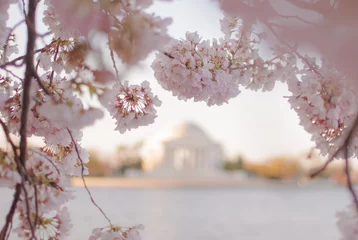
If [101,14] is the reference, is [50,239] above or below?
below

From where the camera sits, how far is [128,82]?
42cm

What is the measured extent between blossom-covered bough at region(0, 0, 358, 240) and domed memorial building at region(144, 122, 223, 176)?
7702mm

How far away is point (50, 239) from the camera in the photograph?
35 centimetres

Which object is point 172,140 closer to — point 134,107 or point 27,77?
point 134,107

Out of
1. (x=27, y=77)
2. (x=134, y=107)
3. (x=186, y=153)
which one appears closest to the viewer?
(x=27, y=77)

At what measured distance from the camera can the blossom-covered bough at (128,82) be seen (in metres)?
0.22

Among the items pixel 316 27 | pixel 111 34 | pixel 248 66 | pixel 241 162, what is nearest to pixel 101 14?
pixel 111 34

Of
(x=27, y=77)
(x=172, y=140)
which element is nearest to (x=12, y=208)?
(x=27, y=77)

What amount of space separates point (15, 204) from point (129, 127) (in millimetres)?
141

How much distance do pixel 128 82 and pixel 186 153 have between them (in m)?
8.47

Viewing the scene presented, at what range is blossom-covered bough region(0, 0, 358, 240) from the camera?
0.22 meters

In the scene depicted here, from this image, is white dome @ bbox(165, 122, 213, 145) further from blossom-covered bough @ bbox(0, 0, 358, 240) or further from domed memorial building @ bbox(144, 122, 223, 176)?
blossom-covered bough @ bbox(0, 0, 358, 240)

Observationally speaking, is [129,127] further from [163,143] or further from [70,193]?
[163,143]

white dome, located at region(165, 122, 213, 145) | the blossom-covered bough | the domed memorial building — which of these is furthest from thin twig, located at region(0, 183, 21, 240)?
white dome, located at region(165, 122, 213, 145)
